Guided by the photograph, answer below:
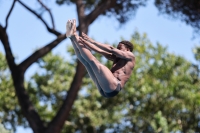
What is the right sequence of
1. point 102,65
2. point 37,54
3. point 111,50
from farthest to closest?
1. point 37,54
2. point 111,50
3. point 102,65

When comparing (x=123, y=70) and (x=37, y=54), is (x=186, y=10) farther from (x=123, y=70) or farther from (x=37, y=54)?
(x=123, y=70)

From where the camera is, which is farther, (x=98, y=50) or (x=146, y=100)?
(x=146, y=100)

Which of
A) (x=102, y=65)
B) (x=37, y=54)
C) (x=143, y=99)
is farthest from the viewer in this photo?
→ (x=143, y=99)

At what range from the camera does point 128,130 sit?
19.2m

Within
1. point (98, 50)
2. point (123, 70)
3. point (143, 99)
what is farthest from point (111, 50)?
point (143, 99)

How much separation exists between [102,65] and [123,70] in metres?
0.24

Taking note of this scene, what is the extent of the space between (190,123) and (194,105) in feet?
3.24

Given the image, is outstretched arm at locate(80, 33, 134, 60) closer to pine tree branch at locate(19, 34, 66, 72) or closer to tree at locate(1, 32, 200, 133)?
pine tree branch at locate(19, 34, 66, 72)

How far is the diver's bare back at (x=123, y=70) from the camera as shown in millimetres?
4320

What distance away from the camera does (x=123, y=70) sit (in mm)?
4359

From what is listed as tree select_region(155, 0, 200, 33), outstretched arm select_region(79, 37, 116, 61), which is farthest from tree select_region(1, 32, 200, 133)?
outstretched arm select_region(79, 37, 116, 61)

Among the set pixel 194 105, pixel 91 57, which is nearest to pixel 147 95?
pixel 194 105

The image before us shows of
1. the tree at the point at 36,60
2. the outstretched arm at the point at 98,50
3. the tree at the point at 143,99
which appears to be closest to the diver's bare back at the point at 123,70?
the outstretched arm at the point at 98,50

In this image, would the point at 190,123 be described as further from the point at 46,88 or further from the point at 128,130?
the point at 46,88
